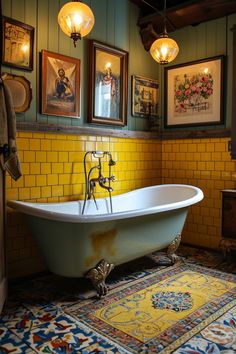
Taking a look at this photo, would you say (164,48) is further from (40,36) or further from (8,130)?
(8,130)

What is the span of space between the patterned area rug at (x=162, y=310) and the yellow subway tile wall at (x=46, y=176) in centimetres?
84

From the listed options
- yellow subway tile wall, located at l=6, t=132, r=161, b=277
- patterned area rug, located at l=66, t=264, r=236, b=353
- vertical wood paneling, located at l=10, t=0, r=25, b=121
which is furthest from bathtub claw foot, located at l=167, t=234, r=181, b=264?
vertical wood paneling, located at l=10, t=0, r=25, b=121

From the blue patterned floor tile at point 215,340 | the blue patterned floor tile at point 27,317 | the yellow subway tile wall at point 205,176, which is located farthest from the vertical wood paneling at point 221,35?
the blue patterned floor tile at point 27,317

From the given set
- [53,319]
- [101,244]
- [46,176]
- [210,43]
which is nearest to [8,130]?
[46,176]

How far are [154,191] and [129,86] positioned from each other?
4.46ft

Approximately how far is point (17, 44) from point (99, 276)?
7.03 ft

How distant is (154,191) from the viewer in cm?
394

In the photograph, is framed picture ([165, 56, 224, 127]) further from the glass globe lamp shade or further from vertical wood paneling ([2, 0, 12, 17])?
vertical wood paneling ([2, 0, 12, 17])

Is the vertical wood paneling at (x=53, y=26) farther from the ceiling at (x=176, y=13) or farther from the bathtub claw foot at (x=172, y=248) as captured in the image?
the bathtub claw foot at (x=172, y=248)

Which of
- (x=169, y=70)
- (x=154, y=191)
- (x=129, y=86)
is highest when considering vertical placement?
(x=169, y=70)

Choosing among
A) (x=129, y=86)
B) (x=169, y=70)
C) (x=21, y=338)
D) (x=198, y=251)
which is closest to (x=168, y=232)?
(x=198, y=251)

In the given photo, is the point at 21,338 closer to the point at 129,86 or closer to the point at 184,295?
the point at 184,295

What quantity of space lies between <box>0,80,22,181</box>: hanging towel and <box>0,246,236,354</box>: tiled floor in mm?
999

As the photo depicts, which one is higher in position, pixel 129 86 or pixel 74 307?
pixel 129 86
